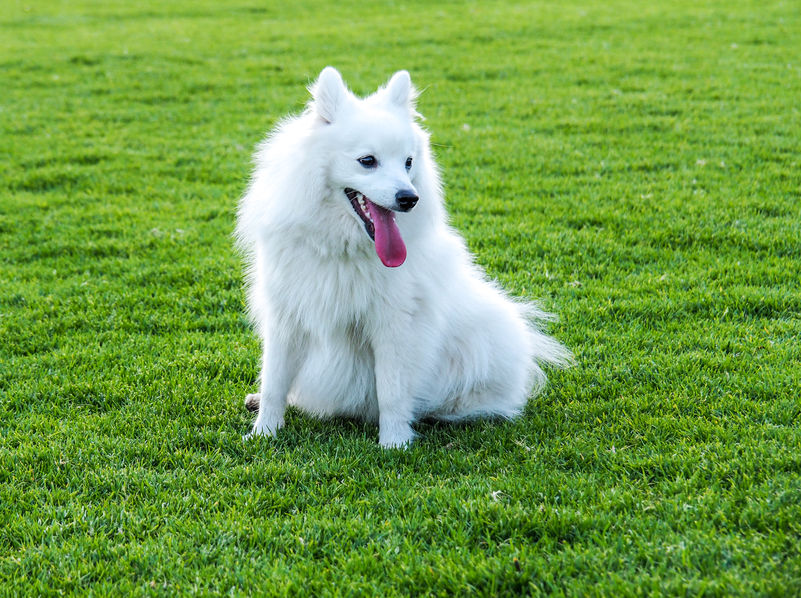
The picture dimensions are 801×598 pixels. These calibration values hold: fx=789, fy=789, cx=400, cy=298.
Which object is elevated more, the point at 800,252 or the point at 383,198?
the point at 383,198

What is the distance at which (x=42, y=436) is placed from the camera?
13.4 ft

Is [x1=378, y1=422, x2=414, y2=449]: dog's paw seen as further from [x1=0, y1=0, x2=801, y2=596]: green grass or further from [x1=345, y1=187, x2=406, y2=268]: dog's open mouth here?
[x1=345, y1=187, x2=406, y2=268]: dog's open mouth

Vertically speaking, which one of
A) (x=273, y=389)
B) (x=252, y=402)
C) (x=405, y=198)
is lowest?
(x=252, y=402)

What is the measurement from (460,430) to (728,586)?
176 cm

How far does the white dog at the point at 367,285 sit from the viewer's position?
3855mm

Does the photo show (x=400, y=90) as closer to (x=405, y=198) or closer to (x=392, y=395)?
(x=405, y=198)

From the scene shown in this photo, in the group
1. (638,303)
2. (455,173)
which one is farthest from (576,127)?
(638,303)

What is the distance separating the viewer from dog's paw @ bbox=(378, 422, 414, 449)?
4.08m

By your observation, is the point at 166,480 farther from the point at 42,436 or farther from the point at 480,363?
the point at 480,363

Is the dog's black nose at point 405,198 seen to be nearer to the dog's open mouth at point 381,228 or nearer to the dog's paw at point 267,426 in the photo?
the dog's open mouth at point 381,228

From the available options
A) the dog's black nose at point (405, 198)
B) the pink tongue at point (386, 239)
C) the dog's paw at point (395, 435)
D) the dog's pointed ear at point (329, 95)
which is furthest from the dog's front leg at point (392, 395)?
the dog's pointed ear at point (329, 95)

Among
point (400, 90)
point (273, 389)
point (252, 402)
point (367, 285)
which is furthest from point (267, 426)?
point (400, 90)

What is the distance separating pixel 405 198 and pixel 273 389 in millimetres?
1301

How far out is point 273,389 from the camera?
4215 millimetres
